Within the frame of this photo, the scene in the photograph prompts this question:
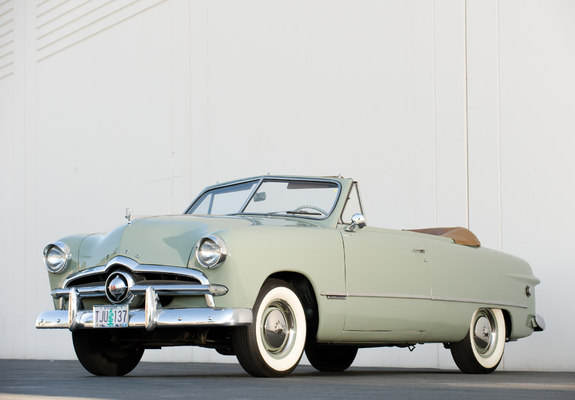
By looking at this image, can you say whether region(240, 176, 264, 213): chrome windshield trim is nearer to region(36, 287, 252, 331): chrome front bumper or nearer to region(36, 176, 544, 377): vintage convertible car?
region(36, 176, 544, 377): vintage convertible car

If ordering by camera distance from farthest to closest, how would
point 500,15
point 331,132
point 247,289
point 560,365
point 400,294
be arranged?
point 331,132
point 500,15
point 560,365
point 400,294
point 247,289

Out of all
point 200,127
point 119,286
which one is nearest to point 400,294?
point 119,286

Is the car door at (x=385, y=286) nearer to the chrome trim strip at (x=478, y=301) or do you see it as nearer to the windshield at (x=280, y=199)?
the chrome trim strip at (x=478, y=301)

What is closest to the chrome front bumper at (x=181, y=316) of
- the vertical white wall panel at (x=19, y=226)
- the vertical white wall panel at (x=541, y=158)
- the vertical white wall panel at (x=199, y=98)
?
the vertical white wall panel at (x=541, y=158)

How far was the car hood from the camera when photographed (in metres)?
5.12

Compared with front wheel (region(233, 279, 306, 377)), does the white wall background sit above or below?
above

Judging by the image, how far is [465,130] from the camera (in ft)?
30.2

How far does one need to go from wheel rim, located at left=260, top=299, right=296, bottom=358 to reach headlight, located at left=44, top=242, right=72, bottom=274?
62.8 inches

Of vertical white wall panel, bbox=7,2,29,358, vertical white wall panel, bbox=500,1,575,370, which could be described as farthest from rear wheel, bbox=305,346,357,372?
vertical white wall panel, bbox=7,2,29,358

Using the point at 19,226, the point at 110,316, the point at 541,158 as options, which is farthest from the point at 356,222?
the point at 19,226

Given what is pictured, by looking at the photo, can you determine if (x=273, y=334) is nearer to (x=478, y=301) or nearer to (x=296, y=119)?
(x=478, y=301)

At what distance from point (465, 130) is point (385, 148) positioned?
40.1 inches

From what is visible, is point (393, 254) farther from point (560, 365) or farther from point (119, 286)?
point (560, 365)

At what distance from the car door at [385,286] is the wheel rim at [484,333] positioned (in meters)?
0.90
